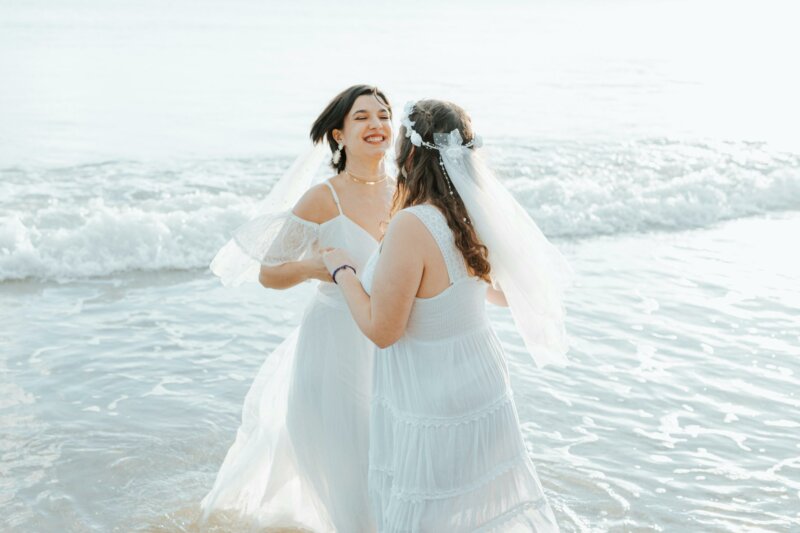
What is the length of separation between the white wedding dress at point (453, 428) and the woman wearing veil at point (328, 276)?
2.44 ft

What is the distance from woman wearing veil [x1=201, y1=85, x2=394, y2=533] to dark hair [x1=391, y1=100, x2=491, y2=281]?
2.57 ft

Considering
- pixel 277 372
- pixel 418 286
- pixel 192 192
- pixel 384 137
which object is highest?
pixel 384 137

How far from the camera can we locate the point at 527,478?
11.7 feet

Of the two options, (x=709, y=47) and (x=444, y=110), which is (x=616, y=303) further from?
(x=709, y=47)

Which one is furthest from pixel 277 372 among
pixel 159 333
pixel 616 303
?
pixel 616 303

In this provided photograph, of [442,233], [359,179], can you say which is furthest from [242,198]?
[442,233]

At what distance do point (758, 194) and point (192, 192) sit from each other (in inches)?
309

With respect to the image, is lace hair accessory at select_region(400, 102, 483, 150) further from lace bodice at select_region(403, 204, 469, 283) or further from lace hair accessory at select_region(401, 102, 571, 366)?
lace bodice at select_region(403, 204, 469, 283)

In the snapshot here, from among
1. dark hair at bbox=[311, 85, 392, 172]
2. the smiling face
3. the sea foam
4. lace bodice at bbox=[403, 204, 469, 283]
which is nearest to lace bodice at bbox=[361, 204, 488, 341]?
lace bodice at bbox=[403, 204, 469, 283]

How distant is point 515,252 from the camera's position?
3457mm

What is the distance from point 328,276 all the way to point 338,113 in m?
0.73

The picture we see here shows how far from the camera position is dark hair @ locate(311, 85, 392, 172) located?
14.0ft

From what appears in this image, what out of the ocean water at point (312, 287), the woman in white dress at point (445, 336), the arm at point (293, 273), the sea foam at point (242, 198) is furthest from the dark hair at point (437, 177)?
the sea foam at point (242, 198)

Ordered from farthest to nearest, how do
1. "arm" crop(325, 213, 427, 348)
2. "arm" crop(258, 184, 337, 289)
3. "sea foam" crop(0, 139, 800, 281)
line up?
"sea foam" crop(0, 139, 800, 281)
"arm" crop(258, 184, 337, 289)
"arm" crop(325, 213, 427, 348)
